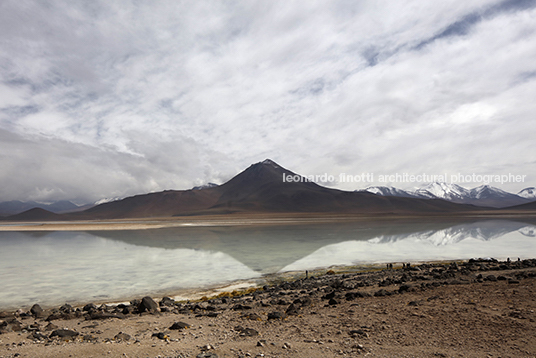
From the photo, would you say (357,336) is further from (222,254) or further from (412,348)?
(222,254)

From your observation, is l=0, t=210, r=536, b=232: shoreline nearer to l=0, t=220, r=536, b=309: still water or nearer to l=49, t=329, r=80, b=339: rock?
l=0, t=220, r=536, b=309: still water

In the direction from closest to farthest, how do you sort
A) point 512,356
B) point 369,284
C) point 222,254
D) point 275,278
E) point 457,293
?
point 512,356 < point 457,293 < point 369,284 < point 275,278 < point 222,254

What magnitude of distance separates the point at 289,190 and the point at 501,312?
176599mm

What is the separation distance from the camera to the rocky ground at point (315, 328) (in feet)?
15.9

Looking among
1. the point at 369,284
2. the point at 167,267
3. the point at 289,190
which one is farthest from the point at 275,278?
the point at 289,190

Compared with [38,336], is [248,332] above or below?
above

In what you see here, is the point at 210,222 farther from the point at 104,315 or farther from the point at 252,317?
the point at 252,317

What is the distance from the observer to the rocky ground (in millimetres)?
4855

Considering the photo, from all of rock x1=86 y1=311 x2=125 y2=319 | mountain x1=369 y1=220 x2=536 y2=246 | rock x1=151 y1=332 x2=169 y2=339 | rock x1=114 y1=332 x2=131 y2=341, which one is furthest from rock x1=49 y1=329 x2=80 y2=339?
mountain x1=369 y1=220 x2=536 y2=246

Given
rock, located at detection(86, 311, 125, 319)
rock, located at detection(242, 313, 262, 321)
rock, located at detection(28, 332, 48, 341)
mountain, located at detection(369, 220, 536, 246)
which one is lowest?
mountain, located at detection(369, 220, 536, 246)

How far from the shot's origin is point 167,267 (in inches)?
642

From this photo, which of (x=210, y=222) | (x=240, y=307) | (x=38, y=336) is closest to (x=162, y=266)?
(x=240, y=307)

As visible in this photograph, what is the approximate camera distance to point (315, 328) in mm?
5840

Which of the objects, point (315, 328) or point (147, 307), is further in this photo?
point (147, 307)
